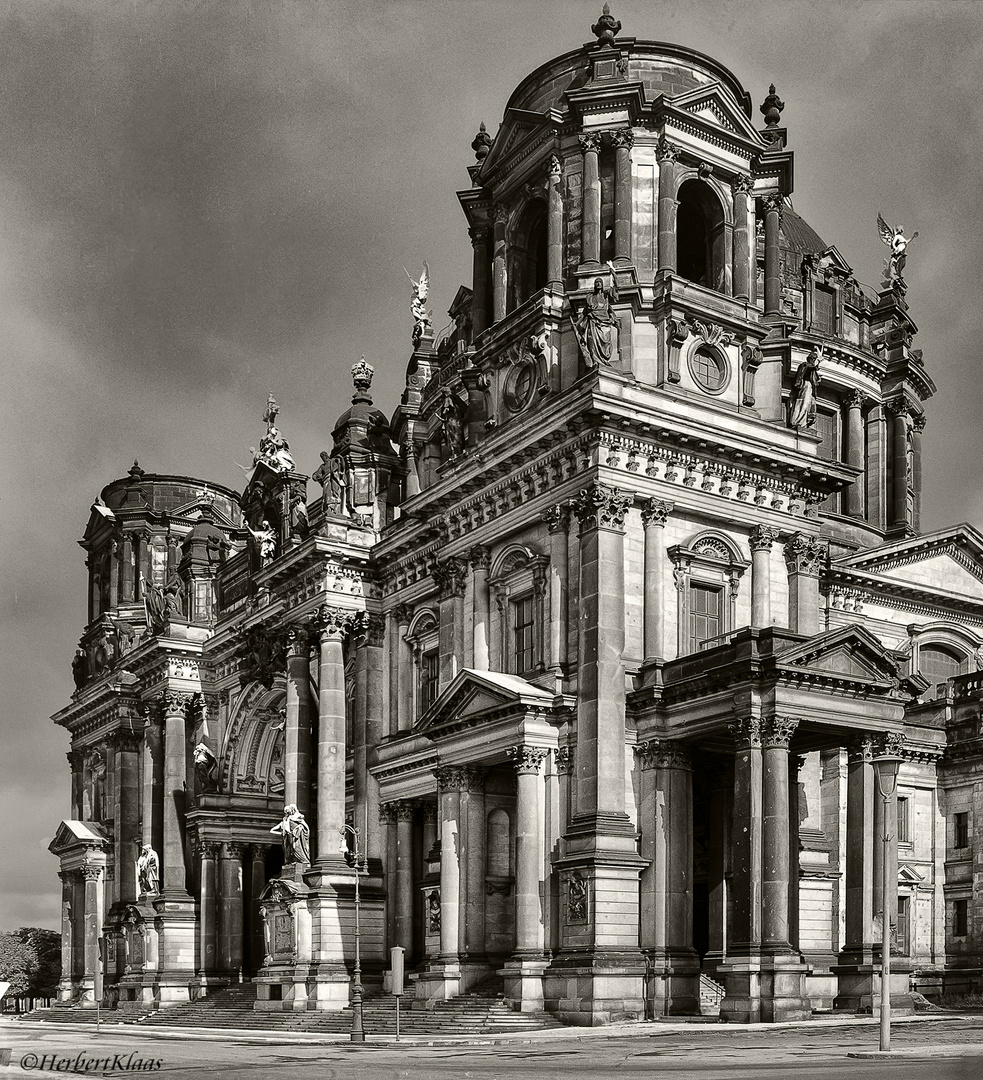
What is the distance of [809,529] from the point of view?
45.9 m

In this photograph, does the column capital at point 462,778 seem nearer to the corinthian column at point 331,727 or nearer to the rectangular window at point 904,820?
the corinthian column at point 331,727

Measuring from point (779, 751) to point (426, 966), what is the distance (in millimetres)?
14019

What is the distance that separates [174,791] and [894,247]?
4013 centimetres

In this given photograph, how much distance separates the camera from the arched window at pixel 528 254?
4975 cm

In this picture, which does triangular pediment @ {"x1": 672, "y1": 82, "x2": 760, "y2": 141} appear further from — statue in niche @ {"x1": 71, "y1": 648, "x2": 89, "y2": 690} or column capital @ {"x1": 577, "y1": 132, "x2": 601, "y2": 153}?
statue in niche @ {"x1": 71, "y1": 648, "x2": 89, "y2": 690}

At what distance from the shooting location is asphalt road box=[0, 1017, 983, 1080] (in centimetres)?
2422

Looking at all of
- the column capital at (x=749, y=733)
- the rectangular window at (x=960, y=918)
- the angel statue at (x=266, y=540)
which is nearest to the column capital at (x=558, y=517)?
the column capital at (x=749, y=733)

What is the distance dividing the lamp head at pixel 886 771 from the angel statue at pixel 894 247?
35.8 metres

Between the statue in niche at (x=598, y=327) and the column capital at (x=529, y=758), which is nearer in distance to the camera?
the column capital at (x=529, y=758)

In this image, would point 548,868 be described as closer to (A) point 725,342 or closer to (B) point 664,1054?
(B) point 664,1054

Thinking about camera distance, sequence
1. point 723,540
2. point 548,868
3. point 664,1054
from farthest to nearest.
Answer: point 723,540 < point 548,868 < point 664,1054

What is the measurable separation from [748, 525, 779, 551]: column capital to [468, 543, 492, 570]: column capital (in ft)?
25.4

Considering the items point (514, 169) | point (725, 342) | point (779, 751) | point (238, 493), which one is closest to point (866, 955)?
point (779, 751)

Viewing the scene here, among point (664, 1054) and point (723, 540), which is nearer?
point (664, 1054)
